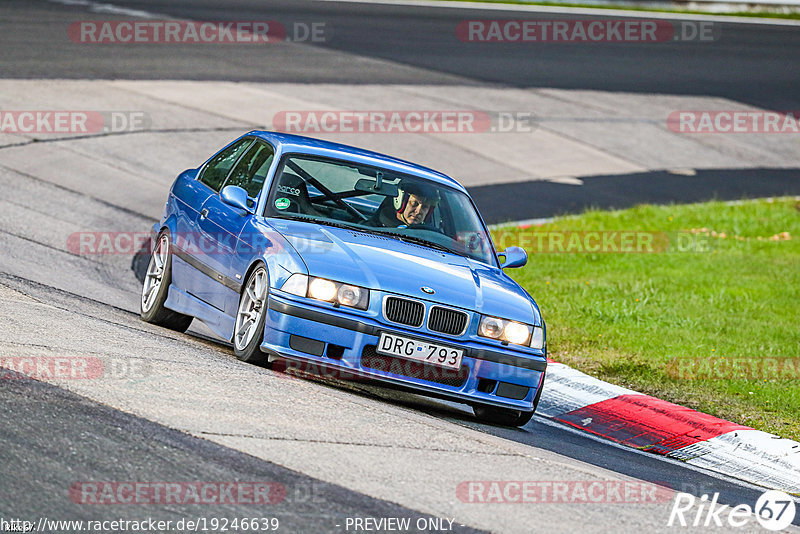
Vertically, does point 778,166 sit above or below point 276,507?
below

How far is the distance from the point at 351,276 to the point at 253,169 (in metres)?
1.97

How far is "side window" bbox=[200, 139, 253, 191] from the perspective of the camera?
30.7 ft

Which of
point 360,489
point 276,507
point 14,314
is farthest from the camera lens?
point 14,314

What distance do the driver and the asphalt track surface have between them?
120 centimetres

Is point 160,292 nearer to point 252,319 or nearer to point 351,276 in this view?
point 252,319

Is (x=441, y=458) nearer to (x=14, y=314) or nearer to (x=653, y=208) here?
(x=14, y=314)

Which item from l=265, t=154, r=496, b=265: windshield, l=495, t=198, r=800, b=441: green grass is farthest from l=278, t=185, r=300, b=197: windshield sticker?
l=495, t=198, r=800, b=441: green grass

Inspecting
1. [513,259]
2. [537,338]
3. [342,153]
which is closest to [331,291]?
[537,338]

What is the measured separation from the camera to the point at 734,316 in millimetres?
12031

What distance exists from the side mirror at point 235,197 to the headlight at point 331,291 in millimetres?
1206

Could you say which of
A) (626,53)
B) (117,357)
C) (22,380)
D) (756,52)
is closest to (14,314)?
(117,357)

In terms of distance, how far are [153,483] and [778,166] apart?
65.7 feet

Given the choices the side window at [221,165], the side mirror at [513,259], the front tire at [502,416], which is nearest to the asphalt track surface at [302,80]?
the front tire at [502,416]

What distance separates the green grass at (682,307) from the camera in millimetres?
9688
